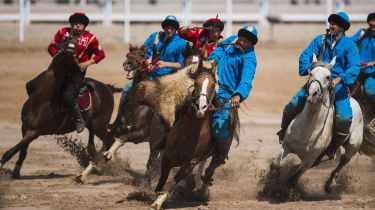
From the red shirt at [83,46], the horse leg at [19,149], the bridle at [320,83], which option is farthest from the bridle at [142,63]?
the bridle at [320,83]

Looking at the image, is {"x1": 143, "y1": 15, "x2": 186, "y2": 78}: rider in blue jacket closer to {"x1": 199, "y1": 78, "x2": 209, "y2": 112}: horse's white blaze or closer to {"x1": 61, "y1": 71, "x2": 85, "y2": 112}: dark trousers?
{"x1": 61, "y1": 71, "x2": 85, "y2": 112}: dark trousers

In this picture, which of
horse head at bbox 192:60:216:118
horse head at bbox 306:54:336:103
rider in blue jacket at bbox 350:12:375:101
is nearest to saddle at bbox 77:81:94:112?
horse head at bbox 192:60:216:118

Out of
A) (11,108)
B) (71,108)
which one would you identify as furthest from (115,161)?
(11,108)

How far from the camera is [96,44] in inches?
477

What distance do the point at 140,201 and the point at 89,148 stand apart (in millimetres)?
3039

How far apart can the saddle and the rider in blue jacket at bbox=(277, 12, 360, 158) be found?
136 inches

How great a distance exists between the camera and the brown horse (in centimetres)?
912

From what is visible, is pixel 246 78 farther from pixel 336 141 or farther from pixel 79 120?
pixel 79 120

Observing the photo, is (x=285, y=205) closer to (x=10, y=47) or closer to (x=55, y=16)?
(x=10, y=47)

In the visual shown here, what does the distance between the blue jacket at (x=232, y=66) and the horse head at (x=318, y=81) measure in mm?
707

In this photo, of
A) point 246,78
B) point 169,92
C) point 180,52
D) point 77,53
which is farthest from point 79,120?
point 246,78

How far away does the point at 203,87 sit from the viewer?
8.80 m

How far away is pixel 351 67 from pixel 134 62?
295 centimetres

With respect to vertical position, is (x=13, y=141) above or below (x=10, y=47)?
below
